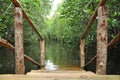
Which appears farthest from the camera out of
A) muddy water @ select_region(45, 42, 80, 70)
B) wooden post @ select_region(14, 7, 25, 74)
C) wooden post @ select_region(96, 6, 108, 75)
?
muddy water @ select_region(45, 42, 80, 70)

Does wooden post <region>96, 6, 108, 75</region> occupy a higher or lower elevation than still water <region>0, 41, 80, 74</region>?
higher

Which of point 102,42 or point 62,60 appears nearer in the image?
point 102,42

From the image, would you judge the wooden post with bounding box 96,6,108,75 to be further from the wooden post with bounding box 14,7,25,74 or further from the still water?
the still water

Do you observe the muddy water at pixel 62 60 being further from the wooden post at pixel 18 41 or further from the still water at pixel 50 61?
the wooden post at pixel 18 41

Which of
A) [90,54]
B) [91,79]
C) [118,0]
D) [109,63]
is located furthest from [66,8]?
[91,79]

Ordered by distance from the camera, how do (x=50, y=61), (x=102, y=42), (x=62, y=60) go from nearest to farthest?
(x=102, y=42) → (x=50, y=61) → (x=62, y=60)

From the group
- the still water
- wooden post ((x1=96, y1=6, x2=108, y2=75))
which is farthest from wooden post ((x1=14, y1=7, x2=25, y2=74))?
the still water

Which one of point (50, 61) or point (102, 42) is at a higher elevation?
point (102, 42)

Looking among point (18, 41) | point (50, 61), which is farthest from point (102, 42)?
point (50, 61)

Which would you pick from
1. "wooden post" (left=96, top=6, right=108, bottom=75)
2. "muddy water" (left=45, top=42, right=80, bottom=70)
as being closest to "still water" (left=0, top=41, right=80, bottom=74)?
"muddy water" (left=45, top=42, right=80, bottom=70)

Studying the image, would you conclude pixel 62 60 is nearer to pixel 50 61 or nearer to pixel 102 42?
pixel 50 61

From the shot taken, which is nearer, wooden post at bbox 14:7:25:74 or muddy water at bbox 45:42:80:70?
wooden post at bbox 14:7:25:74

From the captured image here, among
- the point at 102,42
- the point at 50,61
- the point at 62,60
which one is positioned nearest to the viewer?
the point at 102,42

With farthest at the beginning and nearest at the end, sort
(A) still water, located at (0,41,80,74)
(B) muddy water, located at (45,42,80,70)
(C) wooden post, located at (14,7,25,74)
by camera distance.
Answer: (A) still water, located at (0,41,80,74), (B) muddy water, located at (45,42,80,70), (C) wooden post, located at (14,7,25,74)
